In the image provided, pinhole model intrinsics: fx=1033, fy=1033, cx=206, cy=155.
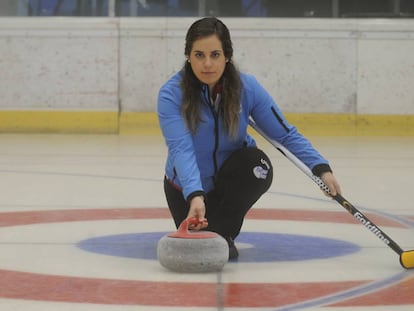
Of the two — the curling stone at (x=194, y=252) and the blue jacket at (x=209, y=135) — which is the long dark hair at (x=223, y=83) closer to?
the blue jacket at (x=209, y=135)

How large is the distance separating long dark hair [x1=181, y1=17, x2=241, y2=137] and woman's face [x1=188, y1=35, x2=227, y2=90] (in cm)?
2

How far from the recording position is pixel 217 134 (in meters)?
2.89

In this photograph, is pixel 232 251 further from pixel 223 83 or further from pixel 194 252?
pixel 223 83

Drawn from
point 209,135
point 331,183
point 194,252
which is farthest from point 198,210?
point 331,183

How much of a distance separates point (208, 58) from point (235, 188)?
0.40 m

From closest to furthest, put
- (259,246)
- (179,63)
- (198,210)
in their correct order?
1. (198,210)
2. (259,246)
3. (179,63)

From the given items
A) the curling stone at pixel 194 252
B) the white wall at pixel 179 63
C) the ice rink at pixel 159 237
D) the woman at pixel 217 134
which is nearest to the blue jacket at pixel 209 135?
the woman at pixel 217 134

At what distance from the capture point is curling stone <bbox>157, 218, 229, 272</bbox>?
262 cm

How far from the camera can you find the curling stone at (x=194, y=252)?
8.61 feet

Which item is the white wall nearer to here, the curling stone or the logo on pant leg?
the logo on pant leg

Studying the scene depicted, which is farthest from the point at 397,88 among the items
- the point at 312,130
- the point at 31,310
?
the point at 31,310

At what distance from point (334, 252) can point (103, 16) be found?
612 cm

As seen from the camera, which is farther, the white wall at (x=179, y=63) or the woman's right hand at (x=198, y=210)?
the white wall at (x=179, y=63)

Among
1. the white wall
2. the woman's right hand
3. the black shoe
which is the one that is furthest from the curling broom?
the white wall
